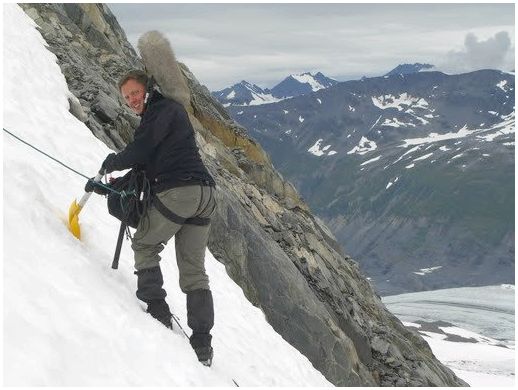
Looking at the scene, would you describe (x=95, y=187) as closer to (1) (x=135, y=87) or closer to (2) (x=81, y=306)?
(1) (x=135, y=87)

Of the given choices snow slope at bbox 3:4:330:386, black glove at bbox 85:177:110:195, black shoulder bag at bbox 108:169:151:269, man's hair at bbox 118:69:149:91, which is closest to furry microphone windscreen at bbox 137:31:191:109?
man's hair at bbox 118:69:149:91

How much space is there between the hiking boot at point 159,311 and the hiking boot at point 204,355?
62 cm

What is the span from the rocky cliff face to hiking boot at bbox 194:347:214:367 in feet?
28.9

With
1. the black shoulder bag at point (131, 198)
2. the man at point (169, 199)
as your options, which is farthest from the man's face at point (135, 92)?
the black shoulder bag at point (131, 198)

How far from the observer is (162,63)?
8602 millimetres

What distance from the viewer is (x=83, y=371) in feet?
21.5

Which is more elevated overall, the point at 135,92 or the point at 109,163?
the point at 135,92

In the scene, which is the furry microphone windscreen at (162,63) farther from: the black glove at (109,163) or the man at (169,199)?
the black glove at (109,163)

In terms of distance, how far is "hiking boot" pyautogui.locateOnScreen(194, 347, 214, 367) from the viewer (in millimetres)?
8953

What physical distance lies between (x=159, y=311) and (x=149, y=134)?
263 centimetres

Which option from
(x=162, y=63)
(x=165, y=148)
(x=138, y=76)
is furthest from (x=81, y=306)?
(x=162, y=63)

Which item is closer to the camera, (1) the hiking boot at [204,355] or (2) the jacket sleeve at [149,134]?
(2) the jacket sleeve at [149,134]

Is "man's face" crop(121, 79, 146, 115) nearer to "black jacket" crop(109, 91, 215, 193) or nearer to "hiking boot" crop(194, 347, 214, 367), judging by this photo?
"black jacket" crop(109, 91, 215, 193)

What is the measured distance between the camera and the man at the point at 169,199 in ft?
28.1
